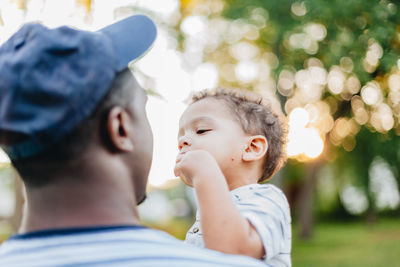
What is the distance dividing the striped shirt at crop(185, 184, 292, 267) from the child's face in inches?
7.9

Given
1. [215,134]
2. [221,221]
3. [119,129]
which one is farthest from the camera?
[215,134]

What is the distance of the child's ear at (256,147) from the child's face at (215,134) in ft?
0.09

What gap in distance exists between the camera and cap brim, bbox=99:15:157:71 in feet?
4.11

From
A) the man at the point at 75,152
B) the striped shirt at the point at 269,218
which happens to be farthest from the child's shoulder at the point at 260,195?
the man at the point at 75,152

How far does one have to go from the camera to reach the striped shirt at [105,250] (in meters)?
1.09

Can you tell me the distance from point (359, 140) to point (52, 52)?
20.5 metres

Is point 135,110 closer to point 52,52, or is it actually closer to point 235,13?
point 52,52

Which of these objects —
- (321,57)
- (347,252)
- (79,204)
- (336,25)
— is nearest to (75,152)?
(79,204)

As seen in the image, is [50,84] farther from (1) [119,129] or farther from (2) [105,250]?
(2) [105,250]

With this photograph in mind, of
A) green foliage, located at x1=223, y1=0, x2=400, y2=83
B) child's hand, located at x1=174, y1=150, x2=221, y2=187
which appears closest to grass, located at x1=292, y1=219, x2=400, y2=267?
green foliage, located at x1=223, y1=0, x2=400, y2=83

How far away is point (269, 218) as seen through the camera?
1.69 metres

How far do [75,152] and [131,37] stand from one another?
0.35m

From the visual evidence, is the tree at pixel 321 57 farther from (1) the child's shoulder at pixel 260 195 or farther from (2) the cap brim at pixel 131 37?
(2) the cap brim at pixel 131 37

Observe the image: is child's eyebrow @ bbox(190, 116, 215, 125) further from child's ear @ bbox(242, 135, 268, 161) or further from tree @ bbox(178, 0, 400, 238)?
tree @ bbox(178, 0, 400, 238)
